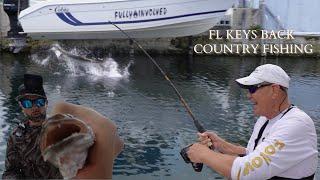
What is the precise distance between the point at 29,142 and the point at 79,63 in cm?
1588

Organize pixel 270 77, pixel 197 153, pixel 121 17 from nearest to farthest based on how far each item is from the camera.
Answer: pixel 197 153
pixel 270 77
pixel 121 17

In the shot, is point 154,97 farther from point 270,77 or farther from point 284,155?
point 284,155

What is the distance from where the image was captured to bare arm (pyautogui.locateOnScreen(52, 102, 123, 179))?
1523mm

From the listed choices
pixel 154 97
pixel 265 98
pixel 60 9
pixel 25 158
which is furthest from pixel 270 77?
pixel 60 9

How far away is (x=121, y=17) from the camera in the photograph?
18703 mm

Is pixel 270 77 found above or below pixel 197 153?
above

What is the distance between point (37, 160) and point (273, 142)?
1.38 m

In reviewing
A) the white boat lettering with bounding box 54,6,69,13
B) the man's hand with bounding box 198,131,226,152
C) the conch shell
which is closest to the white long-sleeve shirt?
the man's hand with bounding box 198,131,226,152

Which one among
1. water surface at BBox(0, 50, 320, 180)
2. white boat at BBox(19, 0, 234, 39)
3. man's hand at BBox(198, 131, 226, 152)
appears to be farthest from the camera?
white boat at BBox(19, 0, 234, 39)

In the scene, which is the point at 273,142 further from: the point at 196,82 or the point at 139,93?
the point at 196,82

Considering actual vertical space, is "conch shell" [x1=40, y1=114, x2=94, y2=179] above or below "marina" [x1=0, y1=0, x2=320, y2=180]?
above

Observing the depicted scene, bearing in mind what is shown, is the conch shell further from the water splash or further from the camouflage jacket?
the water splash

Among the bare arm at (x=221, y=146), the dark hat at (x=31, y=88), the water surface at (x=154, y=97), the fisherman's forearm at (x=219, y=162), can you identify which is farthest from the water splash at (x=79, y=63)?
the fisherman's forearm at (x=219, y=162)

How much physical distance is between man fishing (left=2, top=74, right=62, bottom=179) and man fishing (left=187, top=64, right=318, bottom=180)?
3.21 ft
